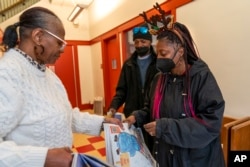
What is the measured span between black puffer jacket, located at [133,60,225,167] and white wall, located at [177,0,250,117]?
763 millimetres

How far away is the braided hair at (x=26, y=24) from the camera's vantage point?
79cm

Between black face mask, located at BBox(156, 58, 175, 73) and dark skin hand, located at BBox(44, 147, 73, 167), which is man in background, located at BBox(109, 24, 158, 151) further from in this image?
dark skin hand, located at BBox(44, 147, 73, 167)

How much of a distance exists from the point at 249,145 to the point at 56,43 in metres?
1.54

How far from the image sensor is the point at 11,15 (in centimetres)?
493

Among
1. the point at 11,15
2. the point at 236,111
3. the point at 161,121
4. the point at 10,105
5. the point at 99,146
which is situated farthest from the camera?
the point at 11,15

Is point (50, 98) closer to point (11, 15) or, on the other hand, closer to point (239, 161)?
point (239, 161)

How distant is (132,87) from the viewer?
1.87m

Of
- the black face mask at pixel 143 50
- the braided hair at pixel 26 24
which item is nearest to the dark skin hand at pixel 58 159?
the braided hair at pixel 26 24

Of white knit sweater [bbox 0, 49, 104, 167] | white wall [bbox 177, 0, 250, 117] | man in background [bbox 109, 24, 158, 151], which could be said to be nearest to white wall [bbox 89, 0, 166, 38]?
white wall [bbox 177, 0, 250, 117]

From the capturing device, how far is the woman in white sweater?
0.61 meters

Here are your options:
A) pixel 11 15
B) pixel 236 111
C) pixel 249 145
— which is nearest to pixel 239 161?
pixel 249 145

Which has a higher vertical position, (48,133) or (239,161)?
(48,133)

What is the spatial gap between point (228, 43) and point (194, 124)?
3.49 ft

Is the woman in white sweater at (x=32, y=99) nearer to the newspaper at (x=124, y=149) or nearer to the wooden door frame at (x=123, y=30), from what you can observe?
the newspaper at (x=124, y=149)
